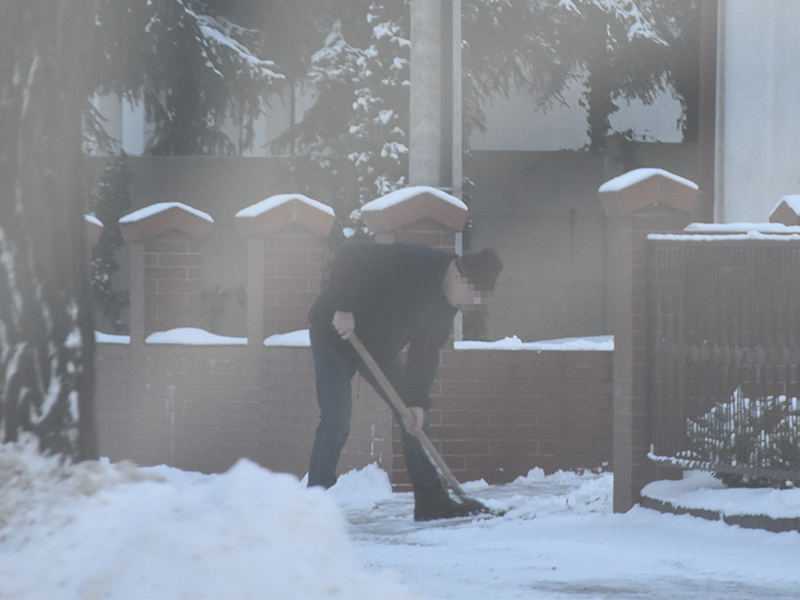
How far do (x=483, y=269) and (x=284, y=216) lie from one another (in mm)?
3554

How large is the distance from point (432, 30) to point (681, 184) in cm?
304

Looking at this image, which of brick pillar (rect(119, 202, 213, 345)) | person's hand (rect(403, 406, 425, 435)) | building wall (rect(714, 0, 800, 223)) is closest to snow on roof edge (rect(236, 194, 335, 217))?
brick pillar (rect(119, 202, 213, 345))

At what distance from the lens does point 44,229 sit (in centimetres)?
400

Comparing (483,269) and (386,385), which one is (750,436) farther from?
(386,385)

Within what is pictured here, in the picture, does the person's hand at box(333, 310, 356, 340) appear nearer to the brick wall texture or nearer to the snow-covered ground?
the snow-covered ground

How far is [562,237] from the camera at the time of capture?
22281 mm

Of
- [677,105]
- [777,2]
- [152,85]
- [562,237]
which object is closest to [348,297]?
[777,2]

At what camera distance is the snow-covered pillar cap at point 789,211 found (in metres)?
8.20

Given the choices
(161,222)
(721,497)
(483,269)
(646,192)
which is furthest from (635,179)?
(161,222)

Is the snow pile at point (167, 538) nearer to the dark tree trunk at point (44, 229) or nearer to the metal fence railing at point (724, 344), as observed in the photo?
the dark tree trunk at point (44, 229)

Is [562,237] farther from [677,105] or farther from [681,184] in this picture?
[681,184]

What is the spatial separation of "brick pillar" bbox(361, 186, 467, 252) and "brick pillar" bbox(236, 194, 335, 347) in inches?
50.5

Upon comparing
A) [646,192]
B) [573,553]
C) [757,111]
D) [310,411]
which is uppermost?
[757,111]

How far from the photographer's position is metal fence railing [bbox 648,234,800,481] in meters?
6.68
